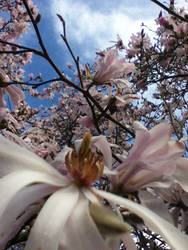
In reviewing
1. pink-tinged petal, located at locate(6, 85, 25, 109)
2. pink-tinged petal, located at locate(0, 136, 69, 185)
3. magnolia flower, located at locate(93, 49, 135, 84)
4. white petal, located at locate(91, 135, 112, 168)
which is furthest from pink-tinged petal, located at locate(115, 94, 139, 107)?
pink-tinged petal, located at locate(0, 136, 69, 185)

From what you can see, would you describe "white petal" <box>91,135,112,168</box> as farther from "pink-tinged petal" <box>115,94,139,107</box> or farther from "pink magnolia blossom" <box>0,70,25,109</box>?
"pink-tinged petal" <box>115,94,139,107</box>

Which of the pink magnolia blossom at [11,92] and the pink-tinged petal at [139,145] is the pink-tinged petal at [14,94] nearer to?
the pink magnolia blossom at [11,92]

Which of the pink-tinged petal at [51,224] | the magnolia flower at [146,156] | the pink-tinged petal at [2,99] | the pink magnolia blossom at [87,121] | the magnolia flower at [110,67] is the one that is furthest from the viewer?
the pink magnolia blossom at [87,121]

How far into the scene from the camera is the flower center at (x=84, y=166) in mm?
347

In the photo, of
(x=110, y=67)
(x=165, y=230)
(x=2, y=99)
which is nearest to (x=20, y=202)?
(x=165, y=230)

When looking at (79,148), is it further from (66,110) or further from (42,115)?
(42,115)

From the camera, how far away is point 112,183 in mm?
396

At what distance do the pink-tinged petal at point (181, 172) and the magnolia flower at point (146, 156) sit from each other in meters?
0.02

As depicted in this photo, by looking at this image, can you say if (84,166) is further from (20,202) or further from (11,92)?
(11,92)

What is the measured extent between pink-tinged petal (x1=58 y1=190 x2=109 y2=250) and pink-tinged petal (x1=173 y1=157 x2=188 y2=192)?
162 millimetres

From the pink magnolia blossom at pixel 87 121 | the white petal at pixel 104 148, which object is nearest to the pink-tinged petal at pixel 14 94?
the pink magnolia blossom at pixel 87 121

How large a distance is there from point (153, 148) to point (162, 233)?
0.48ft

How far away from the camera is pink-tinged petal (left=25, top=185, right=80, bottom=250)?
0.81 ft

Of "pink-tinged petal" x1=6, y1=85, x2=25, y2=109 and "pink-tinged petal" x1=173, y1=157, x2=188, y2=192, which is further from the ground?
"pink-tinged petal" x1=6, y1=85, x2=25, y2=109
